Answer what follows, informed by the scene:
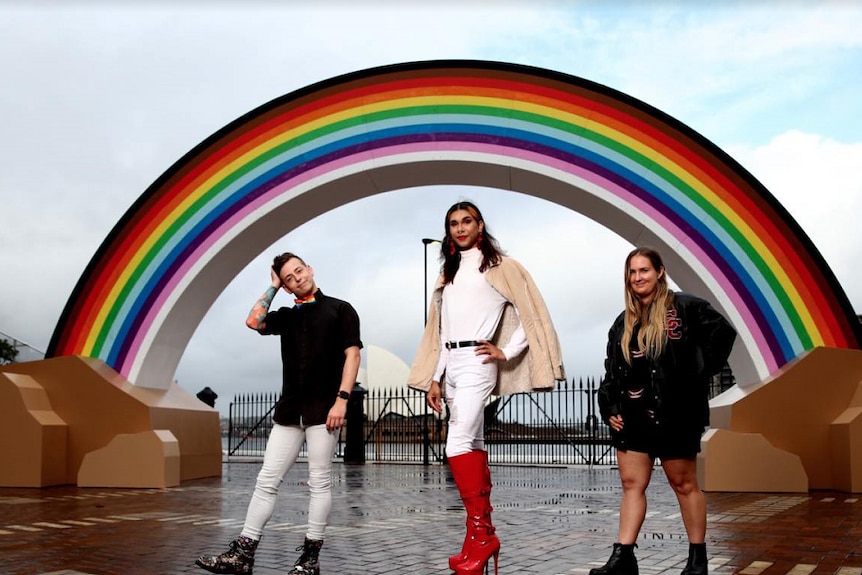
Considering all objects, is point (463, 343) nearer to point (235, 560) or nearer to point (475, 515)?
point (475, 515)

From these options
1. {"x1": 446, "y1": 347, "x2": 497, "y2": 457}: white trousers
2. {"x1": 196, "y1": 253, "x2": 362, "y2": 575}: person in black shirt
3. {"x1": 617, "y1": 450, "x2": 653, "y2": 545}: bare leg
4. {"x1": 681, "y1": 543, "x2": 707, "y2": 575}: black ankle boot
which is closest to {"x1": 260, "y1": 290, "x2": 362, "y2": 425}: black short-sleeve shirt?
{"x1": 196, "y1": 253, "x2": 362, "y2": 575}: person in black shirt

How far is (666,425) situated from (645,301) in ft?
2.05

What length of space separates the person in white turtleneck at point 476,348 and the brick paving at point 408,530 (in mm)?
799

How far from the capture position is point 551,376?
13.7 feet

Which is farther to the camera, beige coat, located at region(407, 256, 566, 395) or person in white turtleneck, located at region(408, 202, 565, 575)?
beige coat, located at region(407, 256, 566, 395)

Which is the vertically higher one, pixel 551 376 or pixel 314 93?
pixel 314 93

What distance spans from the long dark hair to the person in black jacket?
0.78m

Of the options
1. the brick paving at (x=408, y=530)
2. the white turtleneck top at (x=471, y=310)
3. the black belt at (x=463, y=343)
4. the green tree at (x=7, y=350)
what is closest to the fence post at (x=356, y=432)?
the green tree at (x=7, y=350)

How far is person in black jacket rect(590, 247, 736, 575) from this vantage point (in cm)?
Result: 398

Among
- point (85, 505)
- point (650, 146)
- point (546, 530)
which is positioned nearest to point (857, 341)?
point (650, 146)

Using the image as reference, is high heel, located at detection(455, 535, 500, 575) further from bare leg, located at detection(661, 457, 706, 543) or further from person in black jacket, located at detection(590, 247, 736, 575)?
bare leg, located at detection(661, 457, 706, 543)

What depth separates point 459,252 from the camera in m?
4.53

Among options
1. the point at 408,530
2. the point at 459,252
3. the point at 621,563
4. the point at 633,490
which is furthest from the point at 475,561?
the point at 408,530

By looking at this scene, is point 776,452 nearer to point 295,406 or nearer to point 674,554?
point 674,554
